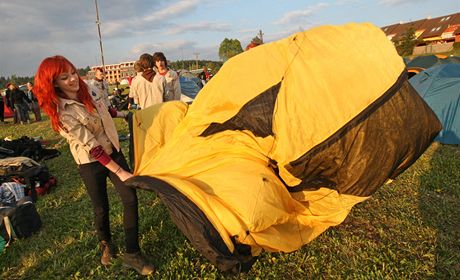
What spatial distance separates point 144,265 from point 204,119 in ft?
4.48

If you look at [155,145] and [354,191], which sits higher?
[155,145]

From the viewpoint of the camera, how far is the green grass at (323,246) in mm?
2971

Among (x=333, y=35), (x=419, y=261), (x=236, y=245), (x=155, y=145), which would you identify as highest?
(x=333, y=35)

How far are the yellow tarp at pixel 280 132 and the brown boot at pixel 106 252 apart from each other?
880mm

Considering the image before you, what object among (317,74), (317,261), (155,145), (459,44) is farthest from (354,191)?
(459,44)

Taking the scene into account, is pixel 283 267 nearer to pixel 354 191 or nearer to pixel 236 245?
pixel 236 245

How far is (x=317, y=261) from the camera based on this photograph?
3.07 metres

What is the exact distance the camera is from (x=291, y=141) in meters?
2.49

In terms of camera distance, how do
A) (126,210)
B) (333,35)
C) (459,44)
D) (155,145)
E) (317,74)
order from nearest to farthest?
1. (317,74)
2. (333,35)
3. (126,210)
4. (155,145)
5. (459,44)

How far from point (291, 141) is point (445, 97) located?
5.56 metres

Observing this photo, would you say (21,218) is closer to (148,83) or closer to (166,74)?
(148,83)

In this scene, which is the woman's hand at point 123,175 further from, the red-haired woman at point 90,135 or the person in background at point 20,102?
the person in background at point 20,102

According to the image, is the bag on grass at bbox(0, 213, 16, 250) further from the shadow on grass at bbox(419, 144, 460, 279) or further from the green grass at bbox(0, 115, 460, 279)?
the shadow on grass at bbox(419, 144, 460, 279)

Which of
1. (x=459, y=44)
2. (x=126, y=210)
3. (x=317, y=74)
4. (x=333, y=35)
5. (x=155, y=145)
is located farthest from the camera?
(x=459, y=44)
